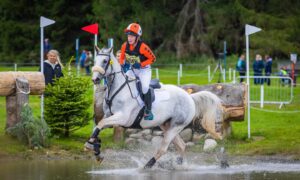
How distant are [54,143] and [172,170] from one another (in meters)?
3.77

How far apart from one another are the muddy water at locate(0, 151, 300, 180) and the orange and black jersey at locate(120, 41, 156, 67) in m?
2.13

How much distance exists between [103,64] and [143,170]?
7.79 feet

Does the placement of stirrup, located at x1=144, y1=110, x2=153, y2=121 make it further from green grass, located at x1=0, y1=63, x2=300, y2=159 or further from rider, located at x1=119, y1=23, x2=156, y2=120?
green grass, located at x1=0, y1=63, x2=300, y2=159

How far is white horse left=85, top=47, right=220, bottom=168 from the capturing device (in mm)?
14180

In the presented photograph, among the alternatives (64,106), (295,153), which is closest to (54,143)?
(64,106)

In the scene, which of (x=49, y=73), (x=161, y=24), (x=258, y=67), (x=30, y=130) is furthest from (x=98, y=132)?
(x=161, y=24)

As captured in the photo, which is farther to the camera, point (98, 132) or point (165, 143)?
point (165, 143)

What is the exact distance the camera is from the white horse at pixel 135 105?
14.2 m

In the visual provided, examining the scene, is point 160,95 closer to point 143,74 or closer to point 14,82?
point 143,74

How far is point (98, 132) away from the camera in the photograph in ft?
45.7

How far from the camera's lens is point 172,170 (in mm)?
15383

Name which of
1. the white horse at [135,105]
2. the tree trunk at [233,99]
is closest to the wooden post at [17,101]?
the white horse at [135,105]

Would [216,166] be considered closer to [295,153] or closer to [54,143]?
[295,153]

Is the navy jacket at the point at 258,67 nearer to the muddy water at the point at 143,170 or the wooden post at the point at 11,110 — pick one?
the muddy water at the point at 143,170
